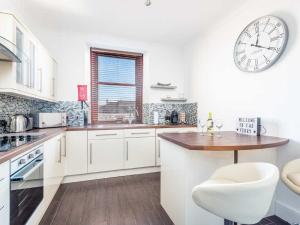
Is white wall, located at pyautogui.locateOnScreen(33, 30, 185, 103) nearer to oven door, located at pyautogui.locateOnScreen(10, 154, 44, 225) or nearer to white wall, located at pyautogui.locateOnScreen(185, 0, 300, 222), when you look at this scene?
white wall, located at pyautogui.locateOnScreen(185, 0, 300, 222)

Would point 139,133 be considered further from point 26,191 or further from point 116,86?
→ point 26,191

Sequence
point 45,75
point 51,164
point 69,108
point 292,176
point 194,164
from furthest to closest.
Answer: point 69,108 < point 45,75 < point 51,164 < point 194,164 < point 292,176

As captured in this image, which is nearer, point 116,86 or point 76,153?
point 76,153

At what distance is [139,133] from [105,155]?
26.3 inches

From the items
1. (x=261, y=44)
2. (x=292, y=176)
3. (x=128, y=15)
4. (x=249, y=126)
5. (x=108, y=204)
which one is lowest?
(x=108, y=204)

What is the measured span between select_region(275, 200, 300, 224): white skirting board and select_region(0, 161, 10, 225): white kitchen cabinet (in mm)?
2366

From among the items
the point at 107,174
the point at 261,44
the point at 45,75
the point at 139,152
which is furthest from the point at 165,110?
the point at 45,75

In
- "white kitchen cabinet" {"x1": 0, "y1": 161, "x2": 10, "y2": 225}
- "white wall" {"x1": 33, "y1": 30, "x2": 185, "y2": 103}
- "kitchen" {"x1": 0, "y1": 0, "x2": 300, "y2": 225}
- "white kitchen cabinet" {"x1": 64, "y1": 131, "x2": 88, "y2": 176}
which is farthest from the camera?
"white wall" {"x1": 33, "y1": 30, "x2": 185, "y2": 103}

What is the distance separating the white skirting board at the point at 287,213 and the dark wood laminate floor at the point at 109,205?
6 cm

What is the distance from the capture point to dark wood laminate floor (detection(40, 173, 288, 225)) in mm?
1715

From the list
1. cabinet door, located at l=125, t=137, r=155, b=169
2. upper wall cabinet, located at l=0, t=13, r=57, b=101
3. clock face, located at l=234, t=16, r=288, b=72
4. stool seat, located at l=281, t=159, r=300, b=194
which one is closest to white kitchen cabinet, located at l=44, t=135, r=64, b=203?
upper wall cabinet, located at l=0, t=13, r=57, b=101

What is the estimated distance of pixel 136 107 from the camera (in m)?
3.69

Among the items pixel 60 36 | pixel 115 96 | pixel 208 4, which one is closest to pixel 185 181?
pixel 208 4

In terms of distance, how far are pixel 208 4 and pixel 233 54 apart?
2.46ft
